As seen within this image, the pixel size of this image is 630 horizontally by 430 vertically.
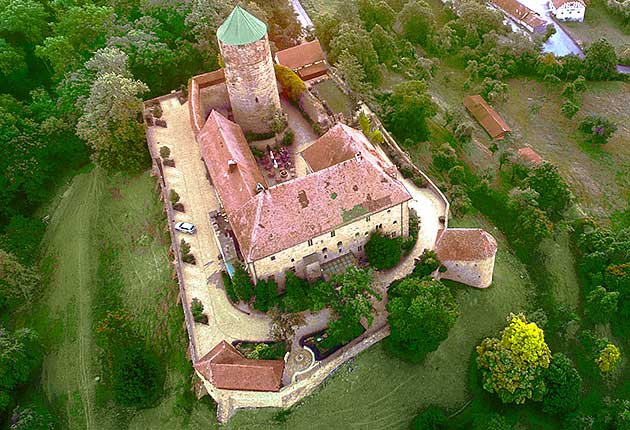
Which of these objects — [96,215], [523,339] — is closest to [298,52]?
[96,215]

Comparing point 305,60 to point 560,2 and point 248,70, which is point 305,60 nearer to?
point 248,70

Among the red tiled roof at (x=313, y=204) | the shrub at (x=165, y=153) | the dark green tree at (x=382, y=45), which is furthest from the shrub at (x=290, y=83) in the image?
the dark green tree at (x=382, y=45)

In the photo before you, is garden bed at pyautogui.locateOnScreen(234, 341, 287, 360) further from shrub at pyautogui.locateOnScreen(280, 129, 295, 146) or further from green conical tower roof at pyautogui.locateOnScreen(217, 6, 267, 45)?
Answer: green conical tower roof at pyautogui.locateOnScreen(217, 6, 267, 45)

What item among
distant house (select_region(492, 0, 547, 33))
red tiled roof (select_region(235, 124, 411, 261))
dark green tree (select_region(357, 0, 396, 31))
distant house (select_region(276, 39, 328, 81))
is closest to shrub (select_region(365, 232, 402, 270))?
red tiled roof (select_region(235, 124, 411, 261))

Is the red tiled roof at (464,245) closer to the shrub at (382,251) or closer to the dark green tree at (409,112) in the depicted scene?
the shrub at (382,251)

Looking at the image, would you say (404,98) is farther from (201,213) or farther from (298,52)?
(201,213)
